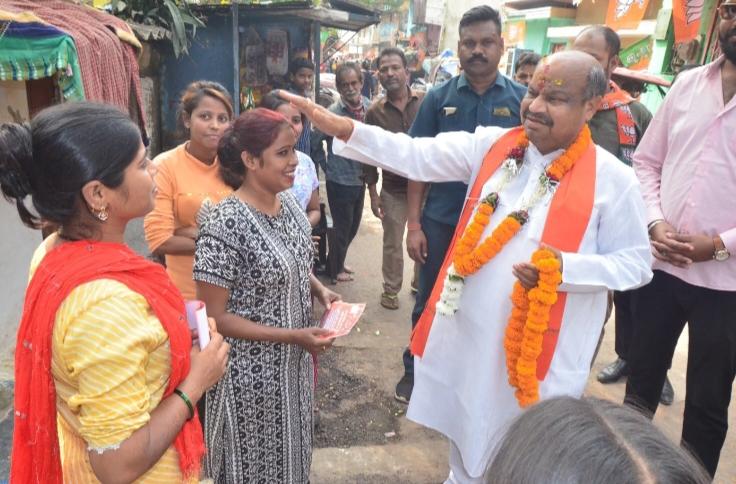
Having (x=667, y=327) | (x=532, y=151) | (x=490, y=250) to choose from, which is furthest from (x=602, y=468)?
(x=667, y=327)

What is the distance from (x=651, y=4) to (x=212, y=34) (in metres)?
10.1

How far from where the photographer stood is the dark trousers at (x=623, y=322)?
11.7 feet

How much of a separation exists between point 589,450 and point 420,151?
1742mm

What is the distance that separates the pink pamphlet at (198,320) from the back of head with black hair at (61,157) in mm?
400

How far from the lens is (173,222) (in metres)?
2.62

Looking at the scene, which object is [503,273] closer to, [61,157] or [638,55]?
[61,157]

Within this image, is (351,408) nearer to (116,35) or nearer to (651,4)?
(116,35)

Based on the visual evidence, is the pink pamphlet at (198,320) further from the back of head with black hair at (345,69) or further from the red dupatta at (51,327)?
the back of head with black hair at (345,69)

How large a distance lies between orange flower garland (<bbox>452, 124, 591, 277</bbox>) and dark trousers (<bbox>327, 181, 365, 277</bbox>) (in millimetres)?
2978

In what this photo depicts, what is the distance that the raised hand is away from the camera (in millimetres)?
2229

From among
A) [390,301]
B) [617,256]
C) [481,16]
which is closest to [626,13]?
[390,301]

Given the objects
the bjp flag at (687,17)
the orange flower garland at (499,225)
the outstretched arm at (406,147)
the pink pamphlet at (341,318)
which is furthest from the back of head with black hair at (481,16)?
the bjp flag at (687,17)

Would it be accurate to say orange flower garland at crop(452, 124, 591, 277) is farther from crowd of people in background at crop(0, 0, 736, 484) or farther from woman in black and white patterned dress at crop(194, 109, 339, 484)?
woman in black and white patterned dress at crop(194, 109, 339, 484)

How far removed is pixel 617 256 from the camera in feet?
6.68
